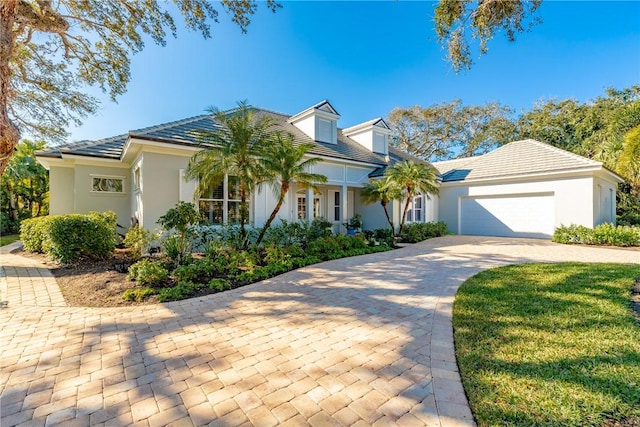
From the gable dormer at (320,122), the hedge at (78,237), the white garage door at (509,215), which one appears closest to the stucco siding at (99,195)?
the hedge at (78,237)

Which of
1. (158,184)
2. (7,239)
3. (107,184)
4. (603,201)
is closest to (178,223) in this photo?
(158,184)

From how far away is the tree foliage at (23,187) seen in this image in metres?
19.5

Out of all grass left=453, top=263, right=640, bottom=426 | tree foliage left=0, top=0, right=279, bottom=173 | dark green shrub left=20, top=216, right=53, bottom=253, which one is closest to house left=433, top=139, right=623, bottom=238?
→ grass left=453, top=263, right=640, bottom=426

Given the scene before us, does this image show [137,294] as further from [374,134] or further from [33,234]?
[374,134]

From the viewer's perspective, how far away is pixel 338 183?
50.0ft

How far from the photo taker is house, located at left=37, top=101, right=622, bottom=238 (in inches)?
405

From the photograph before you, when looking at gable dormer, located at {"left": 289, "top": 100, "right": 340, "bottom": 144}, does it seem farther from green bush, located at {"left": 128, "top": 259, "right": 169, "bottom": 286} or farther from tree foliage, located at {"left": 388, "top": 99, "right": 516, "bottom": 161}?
tree foliage, located at {"left": 388, "top": 99, "right": 516, "bottom": 161}

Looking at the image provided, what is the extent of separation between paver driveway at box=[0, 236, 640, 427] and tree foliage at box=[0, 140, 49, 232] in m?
20.2

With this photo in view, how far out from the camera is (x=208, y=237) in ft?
31.9

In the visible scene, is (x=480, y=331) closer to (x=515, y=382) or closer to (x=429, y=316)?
(x=429, y=316)

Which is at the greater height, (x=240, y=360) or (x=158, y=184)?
(x=158, y=184)

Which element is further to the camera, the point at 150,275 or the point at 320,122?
the point at 320,122

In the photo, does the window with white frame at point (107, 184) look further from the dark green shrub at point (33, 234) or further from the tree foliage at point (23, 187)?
the tree foliage at point (23, 187)

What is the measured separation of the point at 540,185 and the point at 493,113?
20.2 m
